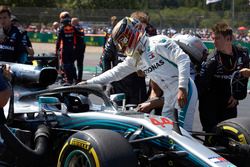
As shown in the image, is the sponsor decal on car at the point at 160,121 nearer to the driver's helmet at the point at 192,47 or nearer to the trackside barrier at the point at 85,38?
the driver's helmet at the point at 192,47

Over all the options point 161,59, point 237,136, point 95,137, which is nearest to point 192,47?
point 161,59

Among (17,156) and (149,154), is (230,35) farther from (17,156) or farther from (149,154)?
(17,156)

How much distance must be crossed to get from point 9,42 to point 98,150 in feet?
11.8

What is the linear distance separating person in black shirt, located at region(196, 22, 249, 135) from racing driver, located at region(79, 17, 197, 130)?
1.65 ft

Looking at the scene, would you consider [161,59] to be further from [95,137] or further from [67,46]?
[67,46]

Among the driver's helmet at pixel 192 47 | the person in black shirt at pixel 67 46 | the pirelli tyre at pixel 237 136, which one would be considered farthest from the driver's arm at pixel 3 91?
the person in black shirt at pixel 67 46

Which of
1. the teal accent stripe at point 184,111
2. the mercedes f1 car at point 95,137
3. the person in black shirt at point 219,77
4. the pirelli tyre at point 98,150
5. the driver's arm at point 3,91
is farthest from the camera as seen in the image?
the person in black shirt at point 219,77

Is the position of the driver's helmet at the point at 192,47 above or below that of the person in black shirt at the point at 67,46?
above

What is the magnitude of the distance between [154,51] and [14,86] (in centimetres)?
156

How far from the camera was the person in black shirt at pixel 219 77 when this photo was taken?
18.1 ft

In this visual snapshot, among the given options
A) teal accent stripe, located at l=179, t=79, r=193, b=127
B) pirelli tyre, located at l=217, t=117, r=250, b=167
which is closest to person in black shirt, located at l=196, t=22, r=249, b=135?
pirelli tyre, located at l=217, t=117, r=250, b=167

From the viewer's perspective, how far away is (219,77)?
5637 mm

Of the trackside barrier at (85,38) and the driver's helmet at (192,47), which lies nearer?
the driver's helmet at (192,47)

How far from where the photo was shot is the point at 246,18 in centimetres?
2736
